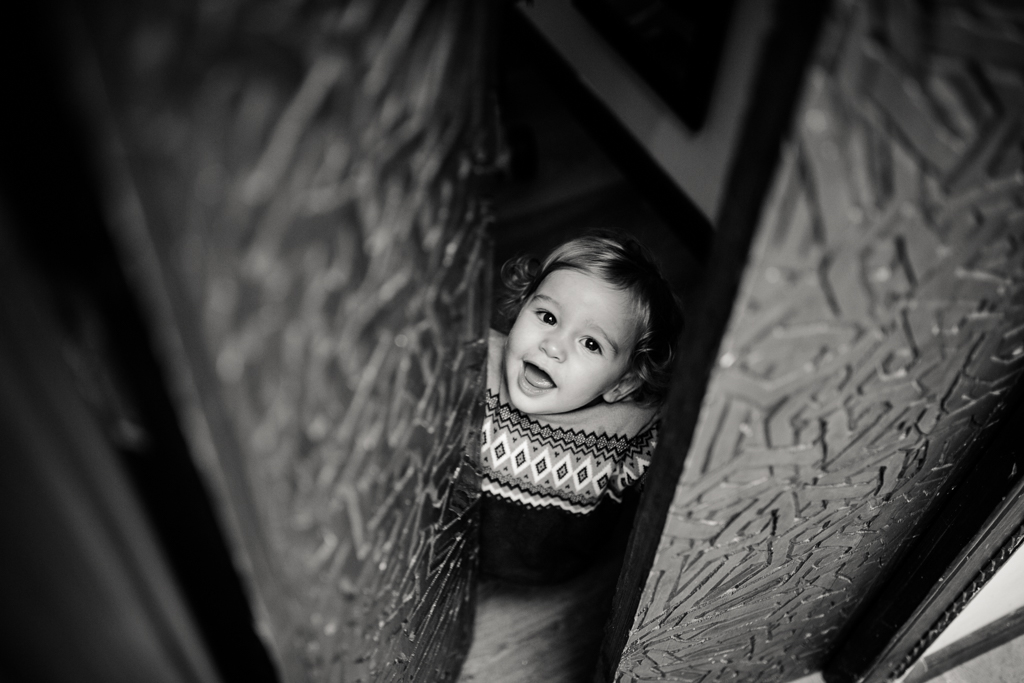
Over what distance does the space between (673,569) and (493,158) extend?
1.32 ft

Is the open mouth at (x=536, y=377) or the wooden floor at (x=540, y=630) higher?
the open mouth at (x=536, y=377)

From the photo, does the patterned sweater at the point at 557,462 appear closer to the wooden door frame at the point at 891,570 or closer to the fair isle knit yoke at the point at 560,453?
the fair isle knit yoke at the point at 560,453

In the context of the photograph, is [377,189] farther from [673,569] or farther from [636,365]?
[636,365]

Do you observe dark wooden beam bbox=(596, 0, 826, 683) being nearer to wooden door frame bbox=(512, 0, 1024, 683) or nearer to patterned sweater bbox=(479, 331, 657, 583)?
wooden door frame bbox=(512, 0, 1024, 683)

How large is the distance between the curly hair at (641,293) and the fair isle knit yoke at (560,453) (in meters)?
0.06

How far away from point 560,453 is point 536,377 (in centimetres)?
10

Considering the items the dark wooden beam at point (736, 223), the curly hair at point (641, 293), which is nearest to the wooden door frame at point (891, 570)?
the dark wooden beam at point (736, 223)

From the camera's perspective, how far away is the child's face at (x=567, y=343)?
933 mm

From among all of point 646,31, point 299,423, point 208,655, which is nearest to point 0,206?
point 299,423

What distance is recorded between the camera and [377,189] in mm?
387

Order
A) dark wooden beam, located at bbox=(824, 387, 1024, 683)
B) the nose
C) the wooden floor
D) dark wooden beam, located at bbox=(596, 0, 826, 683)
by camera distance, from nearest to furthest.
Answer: dark wooden beam, located at bbox=(596, 0, 826, 683) → dark wooden beam, located at bbox=(824, 387, 1024, 683) → the nose → the wooden floor

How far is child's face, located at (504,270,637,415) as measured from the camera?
933mm

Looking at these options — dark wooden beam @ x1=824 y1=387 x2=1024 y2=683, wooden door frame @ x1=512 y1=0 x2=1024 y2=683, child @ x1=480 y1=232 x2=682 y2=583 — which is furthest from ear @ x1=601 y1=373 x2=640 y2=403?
dark wooden beam @ x1=824 y1=387 x2=1024 y2=683

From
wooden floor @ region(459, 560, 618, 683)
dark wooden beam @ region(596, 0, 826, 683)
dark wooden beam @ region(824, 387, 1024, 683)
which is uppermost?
dark wooden beam @ region(596, 0, 826, 683)
